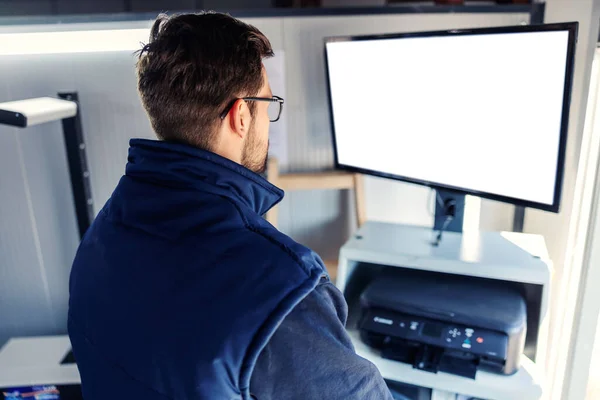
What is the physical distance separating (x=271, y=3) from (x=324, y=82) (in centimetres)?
164

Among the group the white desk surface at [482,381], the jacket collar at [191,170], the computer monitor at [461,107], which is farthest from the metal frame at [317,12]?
the white desk surface at [482,381]

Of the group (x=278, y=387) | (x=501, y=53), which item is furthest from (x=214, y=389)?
(x=501, y=53)

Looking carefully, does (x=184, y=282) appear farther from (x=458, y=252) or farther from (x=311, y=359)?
(x=458, y=252)

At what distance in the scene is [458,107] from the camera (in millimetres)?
986

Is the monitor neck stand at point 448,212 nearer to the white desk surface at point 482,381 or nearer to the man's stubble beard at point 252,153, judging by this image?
the white desk surface at point 482,381

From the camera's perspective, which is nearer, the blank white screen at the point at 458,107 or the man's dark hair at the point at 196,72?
the man's dark hair at the point at 196,72

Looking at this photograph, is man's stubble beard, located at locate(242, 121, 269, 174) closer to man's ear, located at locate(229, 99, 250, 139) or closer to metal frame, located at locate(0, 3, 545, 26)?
man's ear, located at locate(229, 99, 250, 139)

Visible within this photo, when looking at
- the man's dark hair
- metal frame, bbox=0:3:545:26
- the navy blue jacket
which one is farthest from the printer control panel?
metal frame, bbox=0:3:545:26

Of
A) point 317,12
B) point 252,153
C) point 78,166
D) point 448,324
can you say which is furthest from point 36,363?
point 317,12

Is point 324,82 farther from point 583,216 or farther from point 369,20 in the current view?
point 583,216

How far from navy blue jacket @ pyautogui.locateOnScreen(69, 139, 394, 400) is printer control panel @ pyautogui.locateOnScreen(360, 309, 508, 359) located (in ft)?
1.14

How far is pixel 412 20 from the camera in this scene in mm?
1257

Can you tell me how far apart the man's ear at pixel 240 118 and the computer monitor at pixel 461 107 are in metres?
0.50

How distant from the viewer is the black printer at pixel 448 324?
3.01 feet
